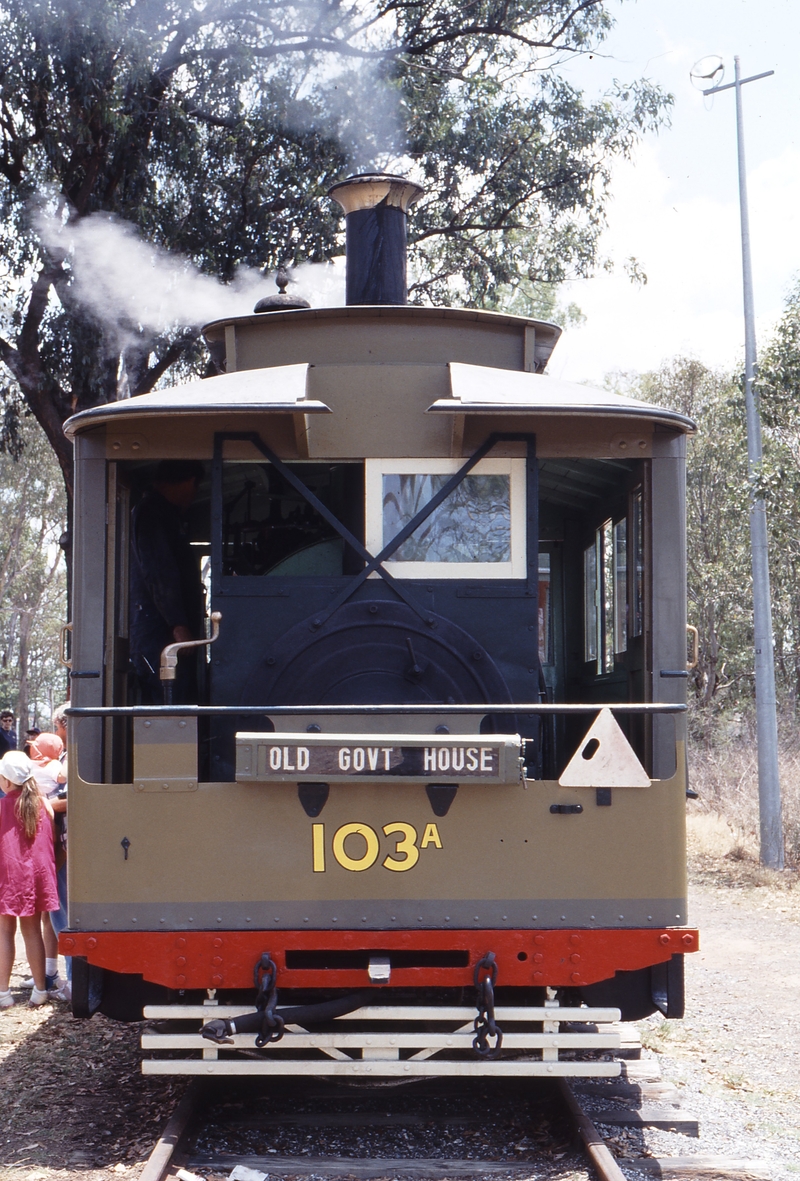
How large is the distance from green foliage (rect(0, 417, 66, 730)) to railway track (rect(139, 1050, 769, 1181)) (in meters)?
26.6

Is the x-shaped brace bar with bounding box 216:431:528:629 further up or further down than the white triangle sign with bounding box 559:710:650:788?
further up

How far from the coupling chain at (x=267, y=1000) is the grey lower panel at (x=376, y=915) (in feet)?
0.41

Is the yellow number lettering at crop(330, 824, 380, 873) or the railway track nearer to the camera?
the railway track

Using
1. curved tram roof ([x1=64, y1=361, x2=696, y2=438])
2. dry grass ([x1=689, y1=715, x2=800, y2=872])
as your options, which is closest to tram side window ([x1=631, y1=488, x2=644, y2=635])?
curved tram roof ([x1=64, y1=361, x2=696, y2=438])

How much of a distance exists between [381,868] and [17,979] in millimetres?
4669

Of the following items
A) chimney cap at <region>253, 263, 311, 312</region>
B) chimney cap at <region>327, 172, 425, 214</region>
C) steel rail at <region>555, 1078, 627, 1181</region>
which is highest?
chimney cap at <region>327, 172, 425, 214</region>

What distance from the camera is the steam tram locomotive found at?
4168 mm

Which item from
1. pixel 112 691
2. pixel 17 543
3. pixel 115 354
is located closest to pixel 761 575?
pixel 115 354

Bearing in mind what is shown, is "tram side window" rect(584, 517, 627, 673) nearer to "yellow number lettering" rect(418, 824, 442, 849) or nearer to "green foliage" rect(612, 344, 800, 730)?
"yellow number lettering" rect(418, 824, 442, 849)

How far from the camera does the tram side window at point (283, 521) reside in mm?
5105

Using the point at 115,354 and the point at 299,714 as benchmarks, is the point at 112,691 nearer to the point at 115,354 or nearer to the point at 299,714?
the point at 299,714

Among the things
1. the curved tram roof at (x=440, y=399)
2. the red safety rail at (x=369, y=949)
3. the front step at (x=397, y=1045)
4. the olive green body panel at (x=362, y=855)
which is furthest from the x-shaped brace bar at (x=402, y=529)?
the front step at (x=397, y=1045)

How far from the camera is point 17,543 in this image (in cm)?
3866

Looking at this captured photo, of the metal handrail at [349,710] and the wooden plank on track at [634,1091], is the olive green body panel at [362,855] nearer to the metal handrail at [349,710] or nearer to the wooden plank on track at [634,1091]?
the metal handrail at [349,710]
